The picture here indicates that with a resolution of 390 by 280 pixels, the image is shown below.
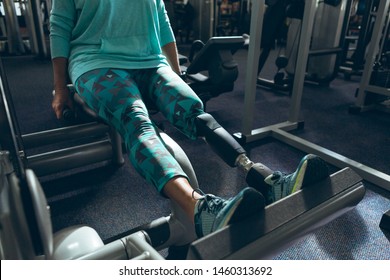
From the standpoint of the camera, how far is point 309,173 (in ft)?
2.53

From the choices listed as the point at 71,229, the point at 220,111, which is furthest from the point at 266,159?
the point at 71,229

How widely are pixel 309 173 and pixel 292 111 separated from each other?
1.36 meters

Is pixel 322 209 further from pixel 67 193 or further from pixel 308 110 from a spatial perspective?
pixel 308 110

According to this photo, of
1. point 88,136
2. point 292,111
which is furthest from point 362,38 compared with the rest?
point 88,136

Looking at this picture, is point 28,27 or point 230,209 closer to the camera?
point 230,209

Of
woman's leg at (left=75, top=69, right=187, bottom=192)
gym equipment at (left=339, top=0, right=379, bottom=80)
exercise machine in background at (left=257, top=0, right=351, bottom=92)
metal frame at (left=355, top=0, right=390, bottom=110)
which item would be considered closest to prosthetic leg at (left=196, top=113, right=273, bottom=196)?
woman's leg at (left=75, top=69, right=187, bottom=192)

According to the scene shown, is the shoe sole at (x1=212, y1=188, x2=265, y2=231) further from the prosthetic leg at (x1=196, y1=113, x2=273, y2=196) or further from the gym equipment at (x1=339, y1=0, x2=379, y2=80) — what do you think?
the gym equipment at (x1=339, y1=0, x2=379, y2=80)

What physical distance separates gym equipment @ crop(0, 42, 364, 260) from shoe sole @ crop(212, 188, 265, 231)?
0.05 feet

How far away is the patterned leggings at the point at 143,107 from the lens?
808 millimetres

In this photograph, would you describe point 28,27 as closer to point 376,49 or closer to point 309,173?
point 376,49

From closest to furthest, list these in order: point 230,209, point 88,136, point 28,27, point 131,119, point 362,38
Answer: point 230,209
point 131,119
point 88,136
point 362,38
point 28,27

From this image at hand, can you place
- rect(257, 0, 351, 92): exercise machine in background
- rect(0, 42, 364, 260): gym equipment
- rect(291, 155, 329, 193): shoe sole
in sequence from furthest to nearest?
rect(257, 0, 351, 92): exercise machine in background < rect(291, 155, 329, 193): shoe sole < rect(0, 42, 364, 260): gym equipment

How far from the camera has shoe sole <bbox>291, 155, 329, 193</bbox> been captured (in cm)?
77

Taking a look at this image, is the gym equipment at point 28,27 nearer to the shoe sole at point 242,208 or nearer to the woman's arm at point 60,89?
the woman's arm at point 60,89
